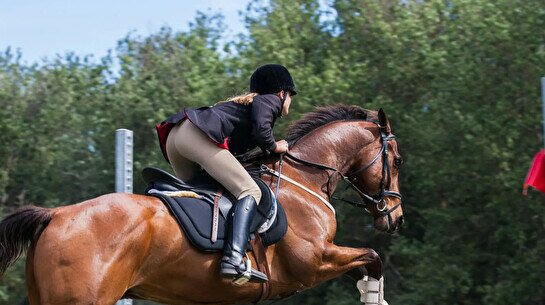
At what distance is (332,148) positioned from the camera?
786cm

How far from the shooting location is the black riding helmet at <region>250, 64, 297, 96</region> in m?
7.33

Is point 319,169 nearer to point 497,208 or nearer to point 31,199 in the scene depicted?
point 497,208

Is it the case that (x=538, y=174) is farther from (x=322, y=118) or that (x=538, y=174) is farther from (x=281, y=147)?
(x=281, y=147)

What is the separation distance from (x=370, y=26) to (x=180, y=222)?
14.0 meters

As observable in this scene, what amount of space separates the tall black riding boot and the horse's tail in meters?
1.27

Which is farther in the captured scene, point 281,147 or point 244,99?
point 281,147

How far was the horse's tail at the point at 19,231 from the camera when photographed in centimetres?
637

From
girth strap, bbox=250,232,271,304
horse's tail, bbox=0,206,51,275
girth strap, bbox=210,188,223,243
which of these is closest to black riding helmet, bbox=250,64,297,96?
girth strap, bbox=210,188,223,243

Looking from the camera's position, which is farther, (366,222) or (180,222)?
(366,222)

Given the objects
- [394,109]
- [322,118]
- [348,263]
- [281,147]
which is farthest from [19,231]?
[394,109]

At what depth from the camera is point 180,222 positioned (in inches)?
261

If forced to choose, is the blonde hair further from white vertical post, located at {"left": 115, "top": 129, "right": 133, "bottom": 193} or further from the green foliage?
the green foliage

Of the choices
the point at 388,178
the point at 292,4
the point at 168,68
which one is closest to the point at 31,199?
the point at 168,68

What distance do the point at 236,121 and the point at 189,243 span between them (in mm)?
1045
